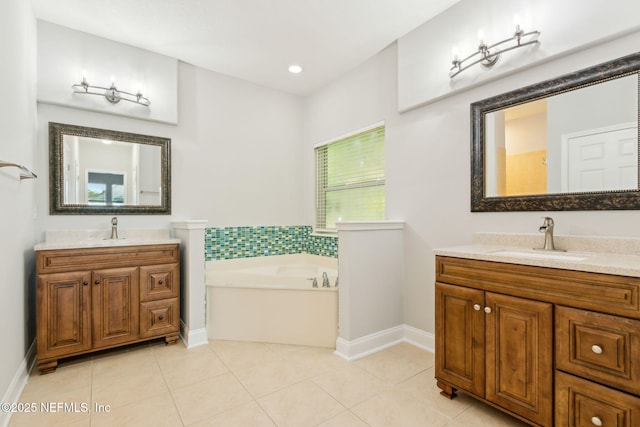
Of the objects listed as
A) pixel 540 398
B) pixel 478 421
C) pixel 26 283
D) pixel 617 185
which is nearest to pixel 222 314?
pixel 26 283

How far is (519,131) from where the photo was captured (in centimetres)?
204

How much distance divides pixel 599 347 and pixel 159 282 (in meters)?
2.92

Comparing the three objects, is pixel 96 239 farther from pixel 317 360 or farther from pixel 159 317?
pixel 317 360

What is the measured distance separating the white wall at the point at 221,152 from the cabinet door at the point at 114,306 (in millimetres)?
680

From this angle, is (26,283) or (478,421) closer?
(478,421)

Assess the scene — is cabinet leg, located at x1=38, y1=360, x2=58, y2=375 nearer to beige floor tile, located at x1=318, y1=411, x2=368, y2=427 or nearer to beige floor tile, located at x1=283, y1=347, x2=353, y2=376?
beige floor tile, located at x1=283, y1=347, x2=353, y2=376

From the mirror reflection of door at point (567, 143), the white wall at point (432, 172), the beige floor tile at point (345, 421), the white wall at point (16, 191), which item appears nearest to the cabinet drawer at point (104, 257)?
the white wall at point (16, 191)

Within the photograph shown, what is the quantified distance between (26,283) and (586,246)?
3777 mm

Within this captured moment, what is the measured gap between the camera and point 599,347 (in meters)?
1.28

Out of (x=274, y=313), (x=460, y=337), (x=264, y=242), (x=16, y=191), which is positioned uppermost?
(x=16, y=191)

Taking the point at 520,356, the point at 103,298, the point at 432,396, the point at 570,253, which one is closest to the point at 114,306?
the point at 103,298

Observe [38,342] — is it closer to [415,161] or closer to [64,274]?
[64,274]

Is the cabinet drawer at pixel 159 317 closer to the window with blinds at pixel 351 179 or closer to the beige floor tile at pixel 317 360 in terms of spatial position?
the beige floor tile at pixel 317 360

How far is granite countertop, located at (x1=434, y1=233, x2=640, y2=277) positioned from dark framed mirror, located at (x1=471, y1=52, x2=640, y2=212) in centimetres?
19
